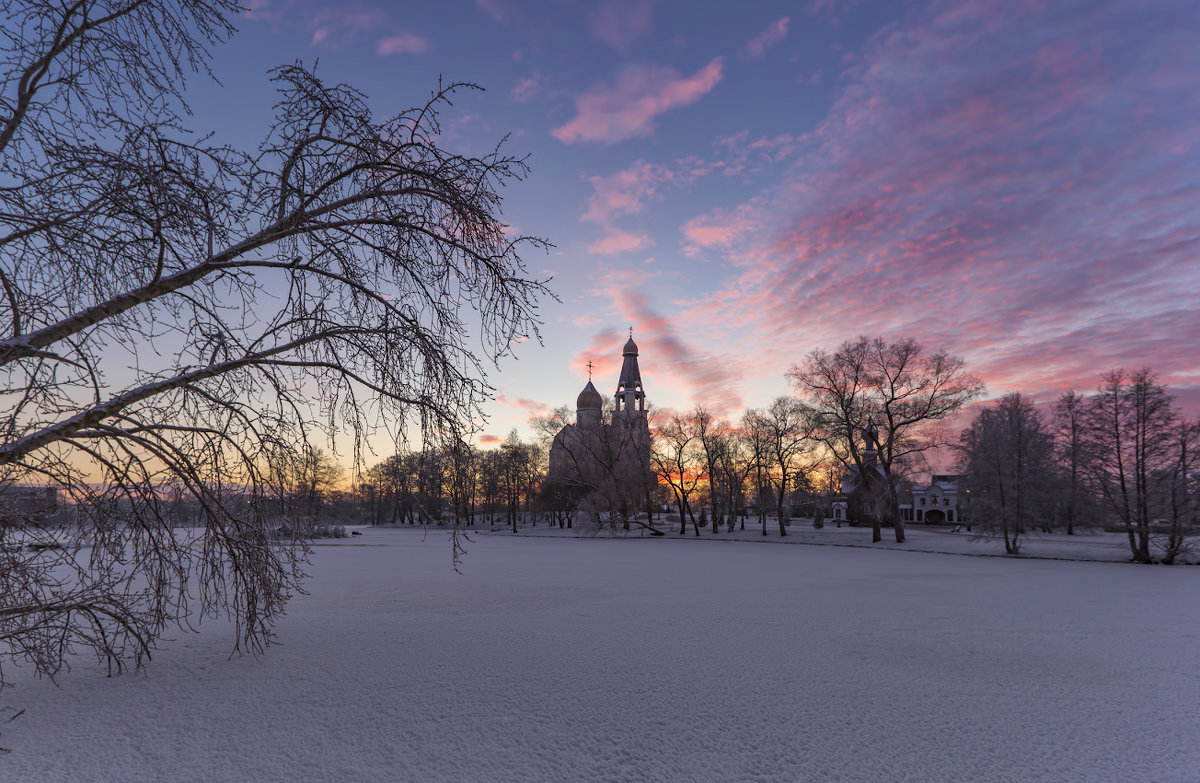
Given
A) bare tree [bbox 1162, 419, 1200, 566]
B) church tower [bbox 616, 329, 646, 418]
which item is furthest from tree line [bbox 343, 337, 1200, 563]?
church tower [bbox 616, 329, 646, 418]

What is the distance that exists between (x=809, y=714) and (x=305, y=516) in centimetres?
554

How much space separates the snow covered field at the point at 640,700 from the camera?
430 centimetres

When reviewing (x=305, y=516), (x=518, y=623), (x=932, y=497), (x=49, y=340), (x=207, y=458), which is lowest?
(x=932, y=497)

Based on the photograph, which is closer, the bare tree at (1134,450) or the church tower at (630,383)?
the bare tree at (1134,450)

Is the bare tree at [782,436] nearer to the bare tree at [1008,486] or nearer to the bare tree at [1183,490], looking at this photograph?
the bare tree at [1008,486]

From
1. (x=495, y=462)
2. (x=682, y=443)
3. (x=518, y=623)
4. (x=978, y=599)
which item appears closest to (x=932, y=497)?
(x=682, y=443)

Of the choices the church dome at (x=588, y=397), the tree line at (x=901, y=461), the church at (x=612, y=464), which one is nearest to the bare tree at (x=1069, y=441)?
the tree line at (x=901, y=461)

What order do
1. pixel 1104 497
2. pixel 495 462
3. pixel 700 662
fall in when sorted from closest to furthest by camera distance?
1. pixel 700 662
2. pixel 1104 497
3. pixel 495 462

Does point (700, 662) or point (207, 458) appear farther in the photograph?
point (700, 662)

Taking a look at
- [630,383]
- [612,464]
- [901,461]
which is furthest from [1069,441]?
[630,383]

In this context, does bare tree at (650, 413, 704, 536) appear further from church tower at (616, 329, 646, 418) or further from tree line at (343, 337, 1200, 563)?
church tower at (616, 329, 646, 418)

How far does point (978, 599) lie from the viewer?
41.0 ft

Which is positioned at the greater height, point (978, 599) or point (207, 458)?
point (207, 458)

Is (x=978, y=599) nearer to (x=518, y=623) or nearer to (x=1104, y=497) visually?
(x=518, y=623)
